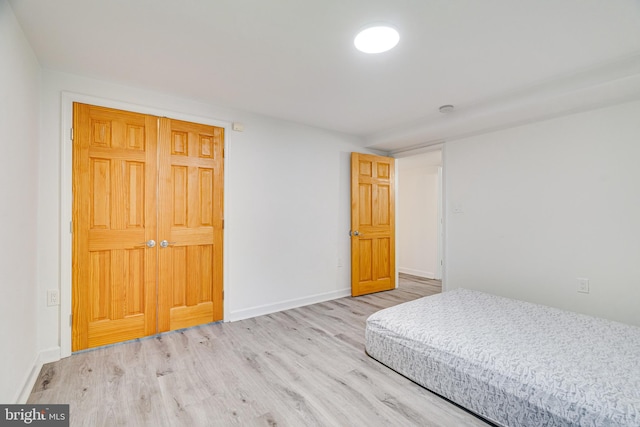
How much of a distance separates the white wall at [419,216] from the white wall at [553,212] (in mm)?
1724

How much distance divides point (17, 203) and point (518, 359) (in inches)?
125

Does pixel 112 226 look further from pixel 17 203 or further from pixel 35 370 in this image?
pixel 35 370

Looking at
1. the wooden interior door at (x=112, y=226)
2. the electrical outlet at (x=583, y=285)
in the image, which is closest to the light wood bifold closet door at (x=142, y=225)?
the wooden interior door at (x=112, y=226)

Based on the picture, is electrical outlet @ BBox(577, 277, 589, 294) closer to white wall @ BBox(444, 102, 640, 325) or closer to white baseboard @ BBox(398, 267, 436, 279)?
white wall @ BBox(444, 102, 640, 325)

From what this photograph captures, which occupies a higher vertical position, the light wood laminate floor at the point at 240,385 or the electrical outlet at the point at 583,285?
the electrical outlet at the point at 583,285

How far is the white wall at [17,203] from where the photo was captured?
5.03ft

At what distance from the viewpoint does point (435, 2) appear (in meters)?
1.55

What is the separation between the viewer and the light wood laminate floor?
167cm

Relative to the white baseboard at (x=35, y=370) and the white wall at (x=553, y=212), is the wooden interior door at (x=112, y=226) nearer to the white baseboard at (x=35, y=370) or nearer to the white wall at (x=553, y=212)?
the white baseboard at (x=35, y=370)

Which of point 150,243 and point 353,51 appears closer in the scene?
point 353,51

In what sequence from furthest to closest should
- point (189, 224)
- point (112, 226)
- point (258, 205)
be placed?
point (258, 205) < point (189, 224) < point (112, 226)

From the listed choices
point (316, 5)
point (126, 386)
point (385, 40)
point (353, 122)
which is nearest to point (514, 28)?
point (385, 40)

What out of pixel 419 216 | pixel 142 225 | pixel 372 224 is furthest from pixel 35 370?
pixel 419 216

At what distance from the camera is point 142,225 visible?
2.68m
